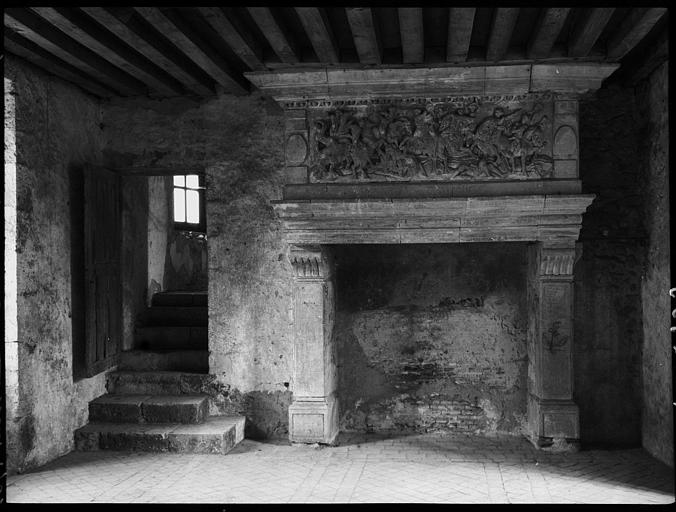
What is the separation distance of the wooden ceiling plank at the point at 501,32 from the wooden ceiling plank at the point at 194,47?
2336 mm

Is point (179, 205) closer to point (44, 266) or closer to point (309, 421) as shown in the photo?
point (44, 266)

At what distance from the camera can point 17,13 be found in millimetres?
4523

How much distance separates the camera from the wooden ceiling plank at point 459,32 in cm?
456

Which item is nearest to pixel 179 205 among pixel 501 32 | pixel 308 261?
pixel 308 261

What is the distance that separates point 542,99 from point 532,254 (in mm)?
1491

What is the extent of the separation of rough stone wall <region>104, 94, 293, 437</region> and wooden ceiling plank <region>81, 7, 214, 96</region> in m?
0.39

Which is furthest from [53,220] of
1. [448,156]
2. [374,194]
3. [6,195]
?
[448,156]

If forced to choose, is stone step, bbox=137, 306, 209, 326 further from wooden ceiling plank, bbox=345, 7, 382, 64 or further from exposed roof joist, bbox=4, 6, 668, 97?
wooden ceiling plank, bbox=345, 7, 382, 64

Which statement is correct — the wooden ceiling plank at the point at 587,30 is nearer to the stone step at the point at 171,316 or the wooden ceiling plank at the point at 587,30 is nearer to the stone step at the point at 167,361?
the stone step at the point at 167,361

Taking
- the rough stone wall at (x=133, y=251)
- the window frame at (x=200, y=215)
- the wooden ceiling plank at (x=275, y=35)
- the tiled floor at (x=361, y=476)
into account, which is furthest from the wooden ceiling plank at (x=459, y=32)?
the window frame at (x=200, y=215)

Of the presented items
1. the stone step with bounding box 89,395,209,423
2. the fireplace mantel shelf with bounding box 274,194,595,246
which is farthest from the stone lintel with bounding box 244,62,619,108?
the stone step with bounding box 89,395,209,423

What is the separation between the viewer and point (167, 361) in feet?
23.0

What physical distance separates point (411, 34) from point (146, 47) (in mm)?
2164

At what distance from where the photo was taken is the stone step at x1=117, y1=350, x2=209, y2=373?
6.96m
